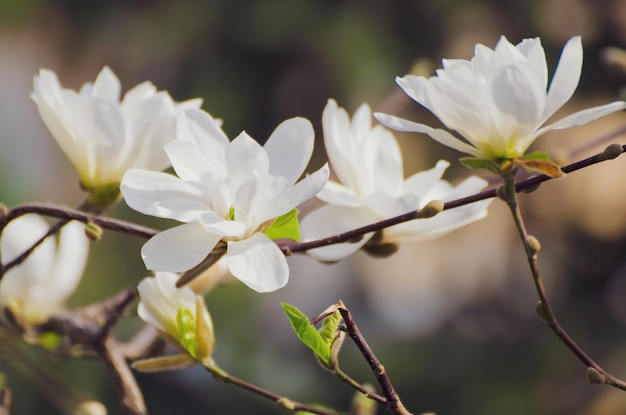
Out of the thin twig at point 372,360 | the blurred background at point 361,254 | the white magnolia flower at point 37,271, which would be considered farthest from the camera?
the blurred background at point 361,254

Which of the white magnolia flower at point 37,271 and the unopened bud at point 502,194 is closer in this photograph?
the unopened bud at point 502,194

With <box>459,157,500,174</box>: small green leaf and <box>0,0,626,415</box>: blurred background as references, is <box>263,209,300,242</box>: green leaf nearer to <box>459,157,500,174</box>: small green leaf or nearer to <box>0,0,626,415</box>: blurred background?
<box>459,157,500,174</box>: small green leaf

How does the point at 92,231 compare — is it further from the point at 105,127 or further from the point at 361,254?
the point at 361,254

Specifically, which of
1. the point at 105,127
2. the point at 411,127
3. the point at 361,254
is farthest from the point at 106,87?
the point at 361,254

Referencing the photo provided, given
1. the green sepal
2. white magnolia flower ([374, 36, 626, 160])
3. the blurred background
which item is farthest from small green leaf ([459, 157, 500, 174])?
the blurred background

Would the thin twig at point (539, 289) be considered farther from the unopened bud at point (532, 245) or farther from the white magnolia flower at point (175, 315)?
the white magnolia flower at point (175, 315)

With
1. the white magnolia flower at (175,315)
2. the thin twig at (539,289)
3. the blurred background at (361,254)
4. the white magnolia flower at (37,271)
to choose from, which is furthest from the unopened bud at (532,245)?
the blurred background at (361,254)

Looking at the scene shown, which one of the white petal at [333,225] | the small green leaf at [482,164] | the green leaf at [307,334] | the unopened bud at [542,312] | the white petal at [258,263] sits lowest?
the unopened bud at [542,312]

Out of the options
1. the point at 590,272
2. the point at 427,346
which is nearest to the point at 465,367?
the point at 427,346
